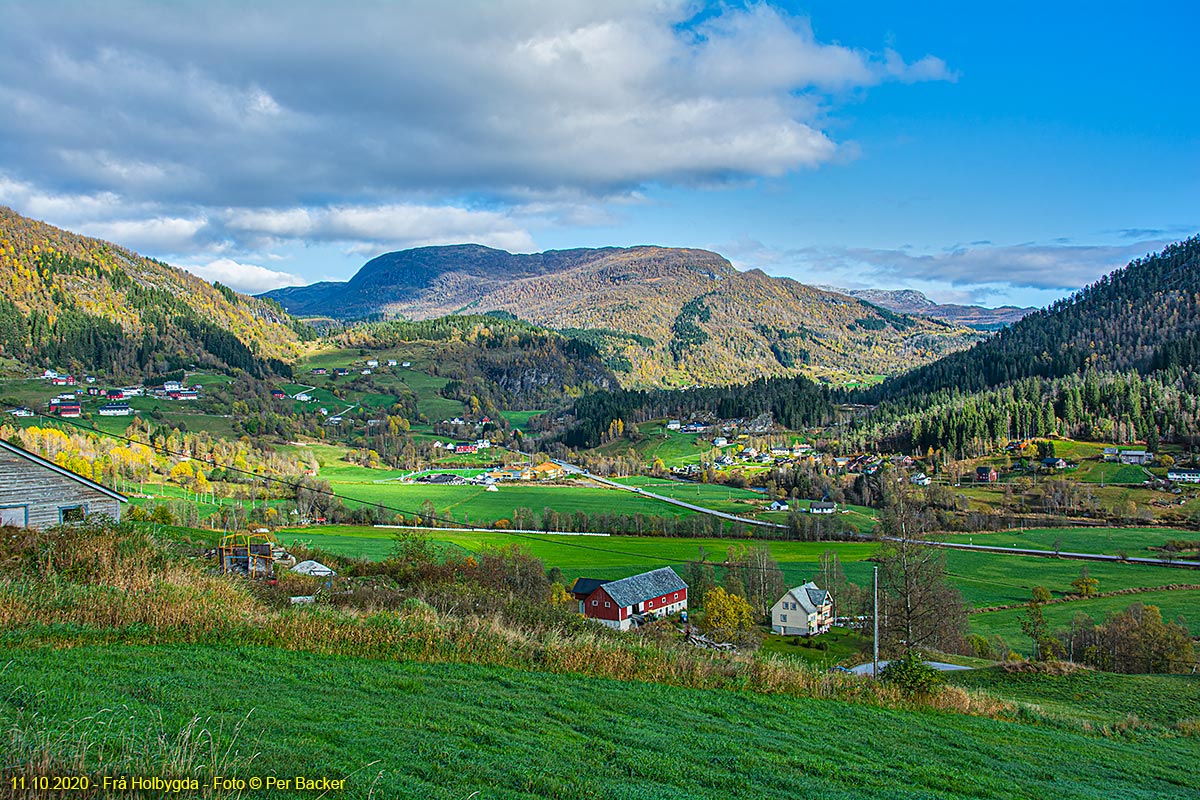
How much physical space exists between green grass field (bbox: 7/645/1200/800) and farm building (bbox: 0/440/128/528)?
817 inches

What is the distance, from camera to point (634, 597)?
4884 centimetres

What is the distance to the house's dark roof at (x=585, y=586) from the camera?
50250 millimetres

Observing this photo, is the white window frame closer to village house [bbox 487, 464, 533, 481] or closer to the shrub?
the shrub

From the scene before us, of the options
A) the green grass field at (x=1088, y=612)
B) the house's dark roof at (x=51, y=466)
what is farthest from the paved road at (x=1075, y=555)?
the house's dark roof at (x=51, y=466)

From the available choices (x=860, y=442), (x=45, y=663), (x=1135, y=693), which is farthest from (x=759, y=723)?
(x=860, y=442)

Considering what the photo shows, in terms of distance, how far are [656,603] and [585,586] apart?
5.32 metres

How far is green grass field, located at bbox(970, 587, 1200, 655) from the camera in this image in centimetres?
4341

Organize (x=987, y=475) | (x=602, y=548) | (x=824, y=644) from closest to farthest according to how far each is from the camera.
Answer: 1. (x=824, y=644)
2. (x=602, y=548)
3. (x=987, y=475)

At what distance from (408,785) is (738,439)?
489ft

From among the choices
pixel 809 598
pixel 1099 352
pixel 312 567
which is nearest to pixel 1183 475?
pixel 809 598

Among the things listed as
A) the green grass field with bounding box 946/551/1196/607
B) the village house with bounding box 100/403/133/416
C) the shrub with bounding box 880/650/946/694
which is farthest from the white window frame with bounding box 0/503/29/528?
the village house with bounding box 100/403/133/416

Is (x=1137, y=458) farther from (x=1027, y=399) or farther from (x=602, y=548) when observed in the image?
(x=602, y=548)

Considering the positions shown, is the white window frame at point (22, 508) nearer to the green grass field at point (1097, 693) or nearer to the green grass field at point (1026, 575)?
the green grass field at point (1097, 693)

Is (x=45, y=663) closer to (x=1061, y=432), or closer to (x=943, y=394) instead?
(x=1061, y=432)
